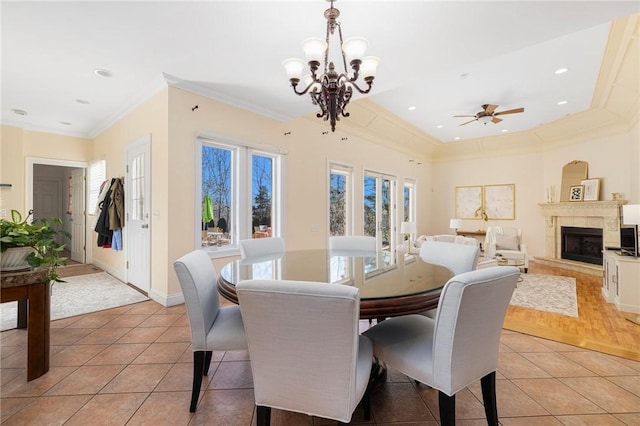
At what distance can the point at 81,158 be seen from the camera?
5496mm

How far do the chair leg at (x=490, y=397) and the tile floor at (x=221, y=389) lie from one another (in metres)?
0.18

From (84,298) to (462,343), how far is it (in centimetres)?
426

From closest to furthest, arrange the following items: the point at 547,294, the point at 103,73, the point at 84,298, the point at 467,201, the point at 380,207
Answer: the point at 103,73
the point at 84,298
the point at 547,294
the point at 380,207
the point at 467,201

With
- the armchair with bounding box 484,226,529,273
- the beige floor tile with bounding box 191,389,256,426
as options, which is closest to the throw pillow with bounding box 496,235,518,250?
the armchair with bounding box 484,226,529,273

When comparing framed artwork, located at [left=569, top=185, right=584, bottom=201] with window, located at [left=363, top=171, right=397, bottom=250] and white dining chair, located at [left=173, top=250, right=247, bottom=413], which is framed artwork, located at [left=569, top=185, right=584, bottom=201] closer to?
window, located at [left=363, top=171, right=397, bottom=250]

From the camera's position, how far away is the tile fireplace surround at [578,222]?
5301mm

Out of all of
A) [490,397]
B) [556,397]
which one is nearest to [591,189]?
[556,397]

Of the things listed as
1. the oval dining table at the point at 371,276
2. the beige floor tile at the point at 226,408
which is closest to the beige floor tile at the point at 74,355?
the beige floor tile at the point at 226,408

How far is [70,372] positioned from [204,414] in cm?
117

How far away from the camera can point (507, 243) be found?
238 inches

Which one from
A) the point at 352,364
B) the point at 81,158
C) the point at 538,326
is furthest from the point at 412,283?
the point at 81,158

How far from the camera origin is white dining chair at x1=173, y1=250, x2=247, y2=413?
153 cm

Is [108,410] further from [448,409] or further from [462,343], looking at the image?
[462,343]

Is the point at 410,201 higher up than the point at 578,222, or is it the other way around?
the point at 410,201
